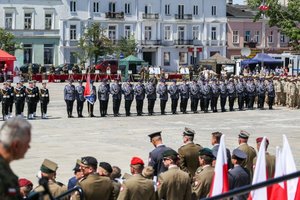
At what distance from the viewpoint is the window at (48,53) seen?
221 feet

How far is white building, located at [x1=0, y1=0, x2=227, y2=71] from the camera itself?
6631 cm

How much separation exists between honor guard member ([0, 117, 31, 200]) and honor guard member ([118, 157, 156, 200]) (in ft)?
14.4

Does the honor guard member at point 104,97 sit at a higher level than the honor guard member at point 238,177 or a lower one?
higher

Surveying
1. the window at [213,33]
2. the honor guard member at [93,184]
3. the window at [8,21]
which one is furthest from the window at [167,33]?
the honor guard member at [93,184]

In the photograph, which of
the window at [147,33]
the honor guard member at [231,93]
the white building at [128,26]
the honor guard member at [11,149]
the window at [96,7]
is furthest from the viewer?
the window at [147,33]

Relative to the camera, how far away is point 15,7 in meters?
65.6

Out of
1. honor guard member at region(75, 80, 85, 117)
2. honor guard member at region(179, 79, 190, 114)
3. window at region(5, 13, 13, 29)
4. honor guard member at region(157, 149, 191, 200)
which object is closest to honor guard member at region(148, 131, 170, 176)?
honor guard member at region(157, 149, 191, 200)

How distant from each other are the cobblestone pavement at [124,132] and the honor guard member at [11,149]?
11.3m

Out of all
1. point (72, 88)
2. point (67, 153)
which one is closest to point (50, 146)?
point (67, 153)

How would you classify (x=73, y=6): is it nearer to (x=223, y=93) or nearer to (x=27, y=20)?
(x=27, y=20)

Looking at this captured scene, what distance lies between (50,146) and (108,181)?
41.0 ft

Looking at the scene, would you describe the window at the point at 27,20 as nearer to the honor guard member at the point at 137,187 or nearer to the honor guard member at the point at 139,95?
the honor guard member at the point at 139,95

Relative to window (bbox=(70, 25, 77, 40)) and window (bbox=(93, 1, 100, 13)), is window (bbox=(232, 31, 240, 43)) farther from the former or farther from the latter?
window (bbox=(70, 25, 77, 40))

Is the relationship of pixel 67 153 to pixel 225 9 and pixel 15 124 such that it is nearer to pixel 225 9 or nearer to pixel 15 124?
pixel 15 124
